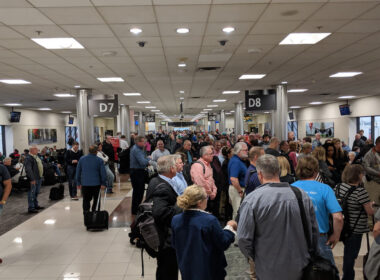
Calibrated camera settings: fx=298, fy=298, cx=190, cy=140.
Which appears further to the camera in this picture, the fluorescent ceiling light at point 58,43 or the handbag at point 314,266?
the fluorescent ceiling light at point 58,43

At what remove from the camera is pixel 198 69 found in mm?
8133

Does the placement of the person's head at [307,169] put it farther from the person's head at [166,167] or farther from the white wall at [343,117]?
the white wall at [343,117]

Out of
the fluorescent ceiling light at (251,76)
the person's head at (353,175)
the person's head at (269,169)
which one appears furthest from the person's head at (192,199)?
the fluorescent ceiling light at (251,76)

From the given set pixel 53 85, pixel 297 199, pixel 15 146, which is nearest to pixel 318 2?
pixel 297 199

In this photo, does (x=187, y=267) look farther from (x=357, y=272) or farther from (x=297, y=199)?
(x=357, y=272)

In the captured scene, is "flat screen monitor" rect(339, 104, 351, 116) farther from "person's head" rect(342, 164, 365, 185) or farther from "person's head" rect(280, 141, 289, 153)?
"person's head" rect(342, 164, 365, 185)

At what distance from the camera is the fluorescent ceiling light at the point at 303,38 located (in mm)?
5234

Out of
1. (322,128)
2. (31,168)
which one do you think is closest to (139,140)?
(31,168)

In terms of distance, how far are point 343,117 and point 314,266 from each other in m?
20.0

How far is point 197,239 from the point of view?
7.22 feet

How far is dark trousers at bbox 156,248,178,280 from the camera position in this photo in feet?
9.27

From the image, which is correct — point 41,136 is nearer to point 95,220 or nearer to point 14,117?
point 14,117

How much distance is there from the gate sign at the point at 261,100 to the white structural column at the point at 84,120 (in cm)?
583

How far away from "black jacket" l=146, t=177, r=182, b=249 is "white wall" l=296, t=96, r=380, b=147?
1699 centimetres
